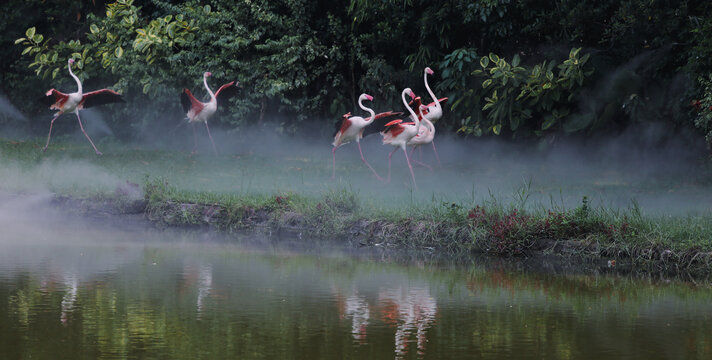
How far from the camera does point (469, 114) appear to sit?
57.8ft

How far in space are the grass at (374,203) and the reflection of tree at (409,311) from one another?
2522 mm

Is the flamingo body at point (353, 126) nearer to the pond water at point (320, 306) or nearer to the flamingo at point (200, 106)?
the flamingo at point (200, 106)

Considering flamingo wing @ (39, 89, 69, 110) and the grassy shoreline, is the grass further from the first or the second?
flamingo wing @ (39, 89, 69, 110)

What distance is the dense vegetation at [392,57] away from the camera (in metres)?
15.7

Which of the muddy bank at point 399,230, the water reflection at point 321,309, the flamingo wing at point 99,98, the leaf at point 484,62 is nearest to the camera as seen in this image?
the water reflection at point 321,309

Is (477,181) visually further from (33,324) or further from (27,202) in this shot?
(33,324)

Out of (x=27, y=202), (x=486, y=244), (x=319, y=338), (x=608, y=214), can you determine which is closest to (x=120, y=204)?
(x=27, y=202)

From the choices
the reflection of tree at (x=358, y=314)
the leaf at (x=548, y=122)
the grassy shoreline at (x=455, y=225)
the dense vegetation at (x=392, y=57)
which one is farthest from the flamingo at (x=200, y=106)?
the reflection of tree at (x=358, y=314)

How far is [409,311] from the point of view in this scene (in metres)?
6.73

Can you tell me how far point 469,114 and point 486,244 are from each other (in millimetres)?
7948

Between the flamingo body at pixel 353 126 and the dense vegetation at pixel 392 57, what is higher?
the dense vegetation at pixel 392 57

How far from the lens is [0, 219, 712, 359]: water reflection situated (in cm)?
553

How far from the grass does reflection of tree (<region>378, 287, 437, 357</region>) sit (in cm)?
252

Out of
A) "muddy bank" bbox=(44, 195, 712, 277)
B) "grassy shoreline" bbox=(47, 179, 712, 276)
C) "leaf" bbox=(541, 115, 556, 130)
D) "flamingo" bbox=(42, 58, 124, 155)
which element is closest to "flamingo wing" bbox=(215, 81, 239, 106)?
"flamingo" bbox=(42, 58, 124, 155)
